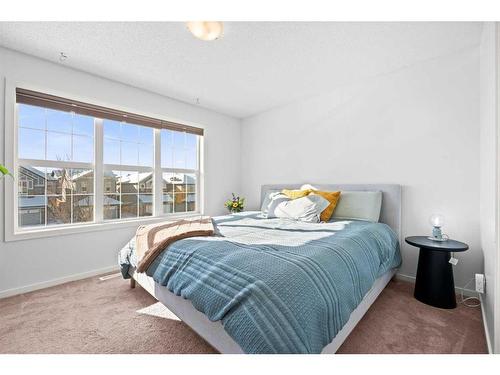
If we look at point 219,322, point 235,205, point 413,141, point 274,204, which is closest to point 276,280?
point 219,322

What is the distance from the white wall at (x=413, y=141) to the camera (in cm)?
217

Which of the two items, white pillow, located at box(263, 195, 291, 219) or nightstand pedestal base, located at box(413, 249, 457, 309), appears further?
white pillow, located at box(263, 195, 291, 219)

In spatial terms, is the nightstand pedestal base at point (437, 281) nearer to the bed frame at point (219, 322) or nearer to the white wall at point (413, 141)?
the bed frame at point (219, 322)

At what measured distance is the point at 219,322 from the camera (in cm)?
119

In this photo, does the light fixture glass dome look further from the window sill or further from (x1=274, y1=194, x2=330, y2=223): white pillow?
the window sill

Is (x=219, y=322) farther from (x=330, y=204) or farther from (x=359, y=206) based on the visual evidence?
(x=359, y=206)

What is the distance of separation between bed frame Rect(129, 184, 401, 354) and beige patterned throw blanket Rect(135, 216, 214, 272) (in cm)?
22

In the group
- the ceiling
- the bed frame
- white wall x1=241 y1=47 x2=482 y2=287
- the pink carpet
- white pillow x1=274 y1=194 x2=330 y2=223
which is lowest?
the pink carpet

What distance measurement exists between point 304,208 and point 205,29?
1918 mm

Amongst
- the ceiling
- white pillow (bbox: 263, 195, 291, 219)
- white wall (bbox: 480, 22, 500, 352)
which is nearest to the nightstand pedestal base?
white wall (bbox: 480, 22, 500, 352)

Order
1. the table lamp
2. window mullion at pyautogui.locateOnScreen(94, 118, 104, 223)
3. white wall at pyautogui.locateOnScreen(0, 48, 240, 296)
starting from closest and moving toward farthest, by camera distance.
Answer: the table lamp < white wall at pyautogui.locateOnScreen(0, 48, 240, 296) < window mullion at pyautogui.locateOnScreen(94, 118, 104, 223)

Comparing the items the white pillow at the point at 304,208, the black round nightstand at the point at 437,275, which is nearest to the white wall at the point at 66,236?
the white pillow at the point at 304,208

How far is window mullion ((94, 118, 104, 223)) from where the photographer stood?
279cm
